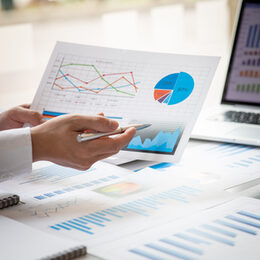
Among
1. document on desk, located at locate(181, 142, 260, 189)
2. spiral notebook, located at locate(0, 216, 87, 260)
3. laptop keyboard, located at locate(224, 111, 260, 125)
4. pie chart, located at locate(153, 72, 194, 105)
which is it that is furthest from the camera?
laptop keyboard, located at locate(224, 111, 260, 125)

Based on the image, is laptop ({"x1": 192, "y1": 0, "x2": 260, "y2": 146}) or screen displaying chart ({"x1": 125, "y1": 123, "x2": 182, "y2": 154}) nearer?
screen displaying chart ({"x1": 125, "y1": 123, "x2": 182, "y2": 154})

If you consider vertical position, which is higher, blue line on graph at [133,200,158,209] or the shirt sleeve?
the shirt sleeve

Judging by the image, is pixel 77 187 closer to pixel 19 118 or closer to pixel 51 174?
pixel 51 174

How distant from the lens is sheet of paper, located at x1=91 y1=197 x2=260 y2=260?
0.68m

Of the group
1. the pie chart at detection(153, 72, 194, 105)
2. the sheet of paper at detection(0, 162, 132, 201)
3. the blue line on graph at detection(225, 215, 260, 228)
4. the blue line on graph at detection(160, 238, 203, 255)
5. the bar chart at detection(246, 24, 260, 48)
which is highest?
the bar chart at detection(246, 24, 260, 48)

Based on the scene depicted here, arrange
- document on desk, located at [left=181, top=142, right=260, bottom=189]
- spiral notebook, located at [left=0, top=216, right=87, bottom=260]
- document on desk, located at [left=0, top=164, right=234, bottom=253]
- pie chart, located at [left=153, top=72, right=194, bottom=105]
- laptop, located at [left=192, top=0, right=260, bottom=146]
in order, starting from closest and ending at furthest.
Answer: spiral notebook, located at [left=0, top=216, right=87, bottom=260], document on desk, located at [left=0, top=164, right=234, bottom=253], document on desk, located at [left=181, top=142, right=260, bottom=189], pie chart, located at [left=153, top=72, right=194, bottom=105], laptop, located at [left=192, top=0, right=260, bottom=146]

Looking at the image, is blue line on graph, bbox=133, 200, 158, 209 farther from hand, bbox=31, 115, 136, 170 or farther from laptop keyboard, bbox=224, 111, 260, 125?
laptop keyboard, bbox=224, 111, 260, 125

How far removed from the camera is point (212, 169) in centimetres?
106

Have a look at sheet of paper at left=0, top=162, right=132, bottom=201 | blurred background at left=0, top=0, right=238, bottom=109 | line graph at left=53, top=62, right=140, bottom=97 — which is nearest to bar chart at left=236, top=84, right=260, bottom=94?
line graph at left=53, top=62, right=140, bottom=97

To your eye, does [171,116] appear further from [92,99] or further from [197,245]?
[197,245]

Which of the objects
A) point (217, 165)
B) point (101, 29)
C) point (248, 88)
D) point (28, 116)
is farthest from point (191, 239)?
point (101, 29)

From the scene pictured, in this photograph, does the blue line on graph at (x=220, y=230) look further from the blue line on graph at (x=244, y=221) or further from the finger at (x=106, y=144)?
the finger at (x=106, y=144)

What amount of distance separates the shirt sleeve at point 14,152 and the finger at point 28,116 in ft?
0.87

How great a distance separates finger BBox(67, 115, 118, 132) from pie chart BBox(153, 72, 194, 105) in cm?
24
